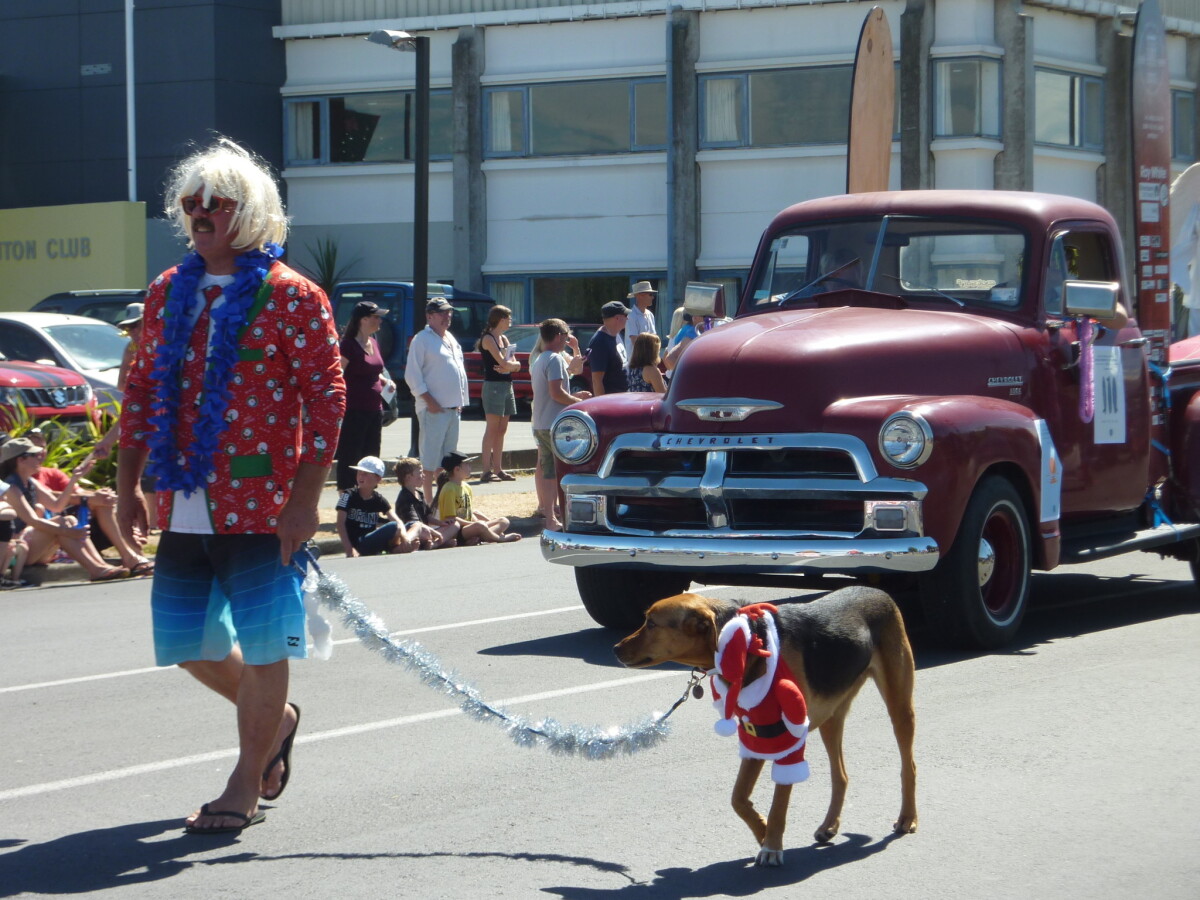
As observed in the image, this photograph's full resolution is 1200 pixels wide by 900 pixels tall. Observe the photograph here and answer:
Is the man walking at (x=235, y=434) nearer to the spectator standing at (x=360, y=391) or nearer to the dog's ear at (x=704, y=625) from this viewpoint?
the dog's ear at (x=704, y=625)

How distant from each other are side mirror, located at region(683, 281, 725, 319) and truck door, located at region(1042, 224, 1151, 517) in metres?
1.84

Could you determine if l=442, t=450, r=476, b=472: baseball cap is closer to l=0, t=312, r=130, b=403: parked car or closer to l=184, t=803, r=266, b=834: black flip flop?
l=0, t=312, r=130, b=403: parked car

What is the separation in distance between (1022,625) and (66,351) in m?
12.5

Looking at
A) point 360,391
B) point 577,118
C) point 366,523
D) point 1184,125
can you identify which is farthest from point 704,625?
point 1184,125

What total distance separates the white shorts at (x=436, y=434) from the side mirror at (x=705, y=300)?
5628 millimetres

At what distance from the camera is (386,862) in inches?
202

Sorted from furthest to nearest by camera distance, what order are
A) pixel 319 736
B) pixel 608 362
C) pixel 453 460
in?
pixel 608 362
pixel 453 460
pixel 319 736

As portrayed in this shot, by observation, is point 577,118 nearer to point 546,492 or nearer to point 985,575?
point 546,492

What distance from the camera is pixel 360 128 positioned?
3578cm

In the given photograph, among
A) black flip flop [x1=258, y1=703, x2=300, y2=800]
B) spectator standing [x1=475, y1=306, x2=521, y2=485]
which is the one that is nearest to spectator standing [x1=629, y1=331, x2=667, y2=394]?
spectator standing [x1=475, y1=306, x2=521, y2=485]

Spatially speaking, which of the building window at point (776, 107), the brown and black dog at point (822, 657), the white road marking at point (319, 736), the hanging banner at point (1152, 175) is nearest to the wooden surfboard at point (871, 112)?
the hanging banner at point (1152, 175)

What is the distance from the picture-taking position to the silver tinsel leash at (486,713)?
5.48 meters

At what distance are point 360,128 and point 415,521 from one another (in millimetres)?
23164

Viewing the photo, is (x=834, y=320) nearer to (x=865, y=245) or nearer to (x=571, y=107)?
(x=865, y=245)
